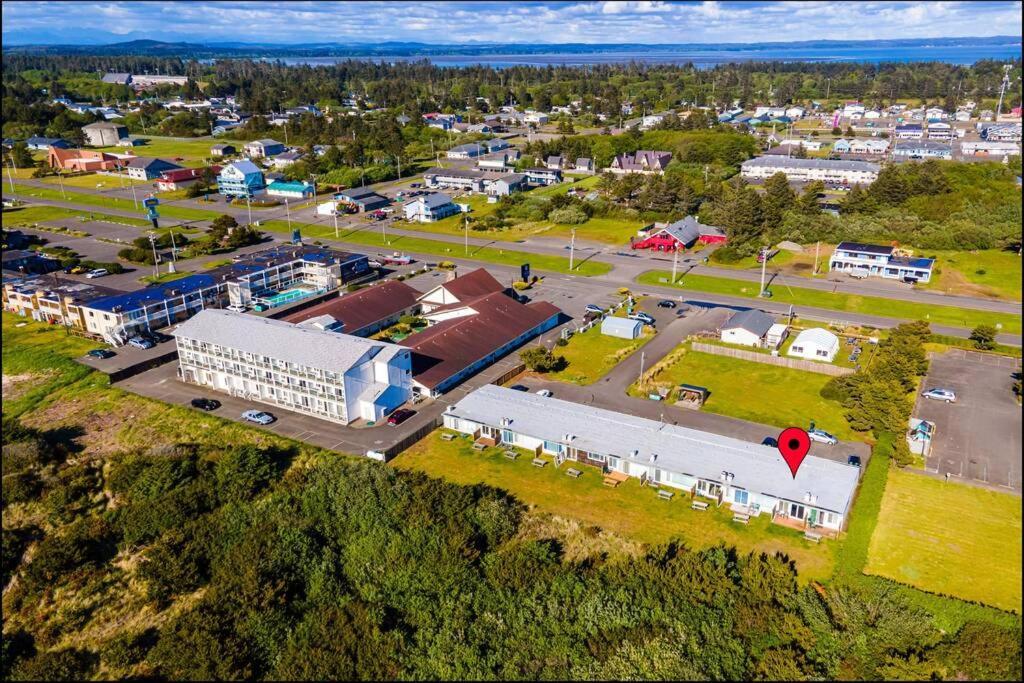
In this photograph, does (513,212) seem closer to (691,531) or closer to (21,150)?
(691,531)

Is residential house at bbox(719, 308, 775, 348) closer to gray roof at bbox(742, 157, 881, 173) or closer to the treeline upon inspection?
the treeline

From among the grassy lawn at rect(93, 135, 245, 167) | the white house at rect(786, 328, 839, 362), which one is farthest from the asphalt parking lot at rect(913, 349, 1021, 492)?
the grassy lawn at rect(93, 135, 245, 167)

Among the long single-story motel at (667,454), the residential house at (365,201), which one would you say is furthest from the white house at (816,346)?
the residential house at (365,201)

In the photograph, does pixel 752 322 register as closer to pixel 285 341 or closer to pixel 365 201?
pixel 285 341


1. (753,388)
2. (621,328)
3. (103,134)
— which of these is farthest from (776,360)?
(103,134)

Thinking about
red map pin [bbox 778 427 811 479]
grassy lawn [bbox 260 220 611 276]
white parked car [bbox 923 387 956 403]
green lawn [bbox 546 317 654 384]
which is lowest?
green lawn [bbox 546 317 654 384]

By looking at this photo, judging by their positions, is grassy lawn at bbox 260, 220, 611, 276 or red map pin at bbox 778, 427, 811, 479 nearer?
red map pin at bbox 778, 427, 811, 479
